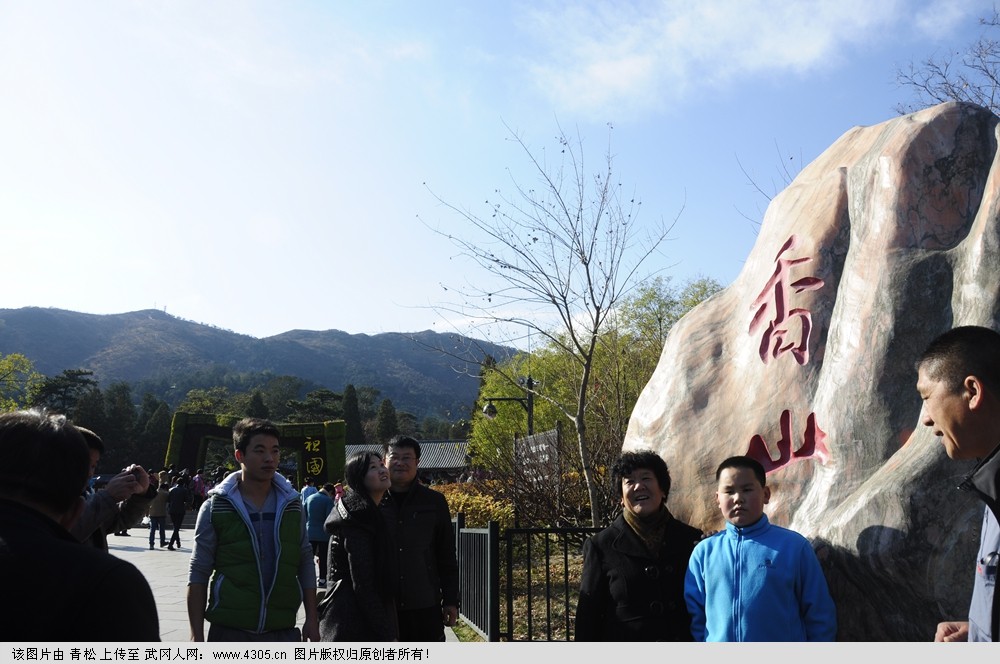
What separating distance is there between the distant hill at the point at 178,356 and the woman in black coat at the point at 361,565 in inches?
5730

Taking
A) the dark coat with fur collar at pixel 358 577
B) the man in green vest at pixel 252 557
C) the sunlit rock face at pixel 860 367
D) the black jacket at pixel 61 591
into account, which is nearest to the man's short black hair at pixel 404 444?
the dark coat with fur collar at pixel 358 577

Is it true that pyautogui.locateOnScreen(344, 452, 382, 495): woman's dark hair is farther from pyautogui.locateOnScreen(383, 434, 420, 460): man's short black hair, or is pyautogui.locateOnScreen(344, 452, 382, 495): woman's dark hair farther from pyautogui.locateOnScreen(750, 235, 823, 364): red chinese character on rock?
pyautogui.locateOnScreen(750, 235, 823, 364): red chinese character on rock

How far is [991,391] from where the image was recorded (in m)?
1.96

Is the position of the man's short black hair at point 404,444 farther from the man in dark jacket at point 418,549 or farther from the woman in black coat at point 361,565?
the woman in black coat at point 361,565

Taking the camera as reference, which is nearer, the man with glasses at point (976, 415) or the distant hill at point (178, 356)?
the man with glasses at point (976, 415)

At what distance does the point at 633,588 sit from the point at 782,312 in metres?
2.08

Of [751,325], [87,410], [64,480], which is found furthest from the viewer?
[87,410]

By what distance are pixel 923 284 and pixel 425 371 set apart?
195 meters

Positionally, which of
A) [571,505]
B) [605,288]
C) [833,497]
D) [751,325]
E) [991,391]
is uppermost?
[605,288]

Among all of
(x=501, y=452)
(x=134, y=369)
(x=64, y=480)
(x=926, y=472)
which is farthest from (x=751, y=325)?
(x=134, y=369)

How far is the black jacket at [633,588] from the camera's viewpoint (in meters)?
3.06

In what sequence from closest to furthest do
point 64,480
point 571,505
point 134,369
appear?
point 64,480
point 571,505
point 134,369

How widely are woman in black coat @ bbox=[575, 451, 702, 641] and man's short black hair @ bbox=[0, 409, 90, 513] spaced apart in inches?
82.7
